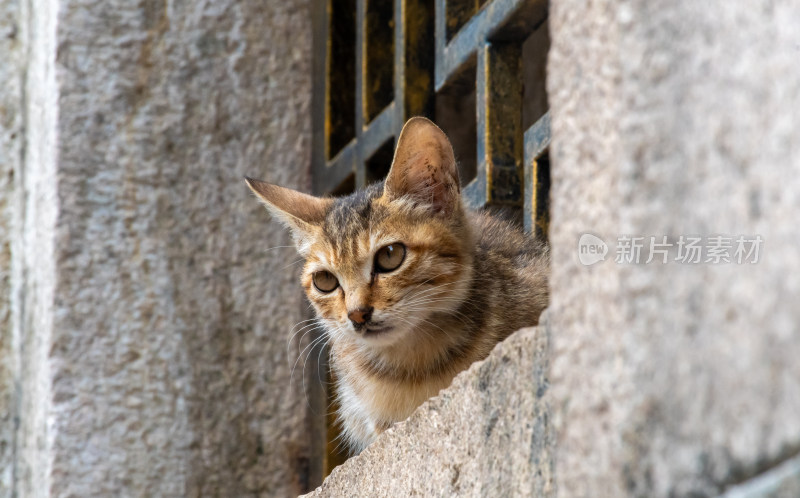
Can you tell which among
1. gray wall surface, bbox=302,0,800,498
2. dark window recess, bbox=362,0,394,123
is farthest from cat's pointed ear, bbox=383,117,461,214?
gray wall surface, bbox=302,0,800,498

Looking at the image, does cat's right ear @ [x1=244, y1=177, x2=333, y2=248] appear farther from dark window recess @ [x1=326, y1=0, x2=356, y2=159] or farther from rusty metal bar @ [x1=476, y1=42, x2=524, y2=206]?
dark window recess @ [x1=326, y1=0, x2=356, y2=159]

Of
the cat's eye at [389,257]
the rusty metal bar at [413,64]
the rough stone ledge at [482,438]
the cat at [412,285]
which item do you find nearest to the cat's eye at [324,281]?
the cat at [412,285]

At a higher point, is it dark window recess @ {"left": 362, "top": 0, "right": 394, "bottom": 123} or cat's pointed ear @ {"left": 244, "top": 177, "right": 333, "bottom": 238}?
dark window recess @ {"left": 362, "top": 0, "right": 394, "bottom": 123}

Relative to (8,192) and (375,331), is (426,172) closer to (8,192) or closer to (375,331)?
(375,331)

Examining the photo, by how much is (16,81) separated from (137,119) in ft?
1.63

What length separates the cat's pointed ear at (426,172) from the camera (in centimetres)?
219

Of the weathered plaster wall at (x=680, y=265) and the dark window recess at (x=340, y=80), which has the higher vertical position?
the dark window recess at (x=340, y=80)

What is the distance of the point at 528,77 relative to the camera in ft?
11.8

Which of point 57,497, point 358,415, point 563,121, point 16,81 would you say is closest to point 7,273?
point 16,81
